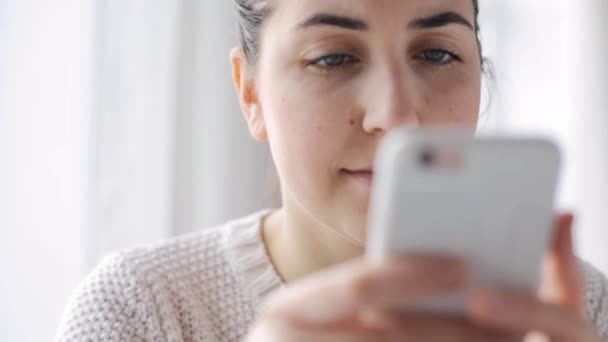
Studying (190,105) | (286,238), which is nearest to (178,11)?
(190,105)

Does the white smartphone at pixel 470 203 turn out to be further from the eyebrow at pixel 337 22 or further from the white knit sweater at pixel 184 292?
the white knit sweater at pixel 184 292

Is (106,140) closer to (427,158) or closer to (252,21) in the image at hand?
(252,21)

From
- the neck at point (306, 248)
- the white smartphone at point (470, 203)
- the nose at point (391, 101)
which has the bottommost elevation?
the neck at point (306, 248)

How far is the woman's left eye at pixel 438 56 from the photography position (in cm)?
82

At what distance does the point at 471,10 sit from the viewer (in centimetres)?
87

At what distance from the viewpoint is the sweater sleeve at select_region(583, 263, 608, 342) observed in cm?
100

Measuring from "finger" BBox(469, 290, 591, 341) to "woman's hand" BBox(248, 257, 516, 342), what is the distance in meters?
0.02

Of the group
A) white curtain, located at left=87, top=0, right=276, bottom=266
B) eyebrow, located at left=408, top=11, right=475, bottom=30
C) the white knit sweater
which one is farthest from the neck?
white curtain, located at left=87, top=0, right=276, bottom=266

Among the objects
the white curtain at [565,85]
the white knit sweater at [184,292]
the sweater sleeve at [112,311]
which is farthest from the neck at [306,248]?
the white curtain at [565,85]

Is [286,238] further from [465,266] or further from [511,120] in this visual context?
[511,120]

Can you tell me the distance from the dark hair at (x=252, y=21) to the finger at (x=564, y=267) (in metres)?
0.43

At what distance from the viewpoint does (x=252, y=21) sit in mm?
944

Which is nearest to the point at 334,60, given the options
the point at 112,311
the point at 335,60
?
the point at 335,60

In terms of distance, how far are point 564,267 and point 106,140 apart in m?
0.87
